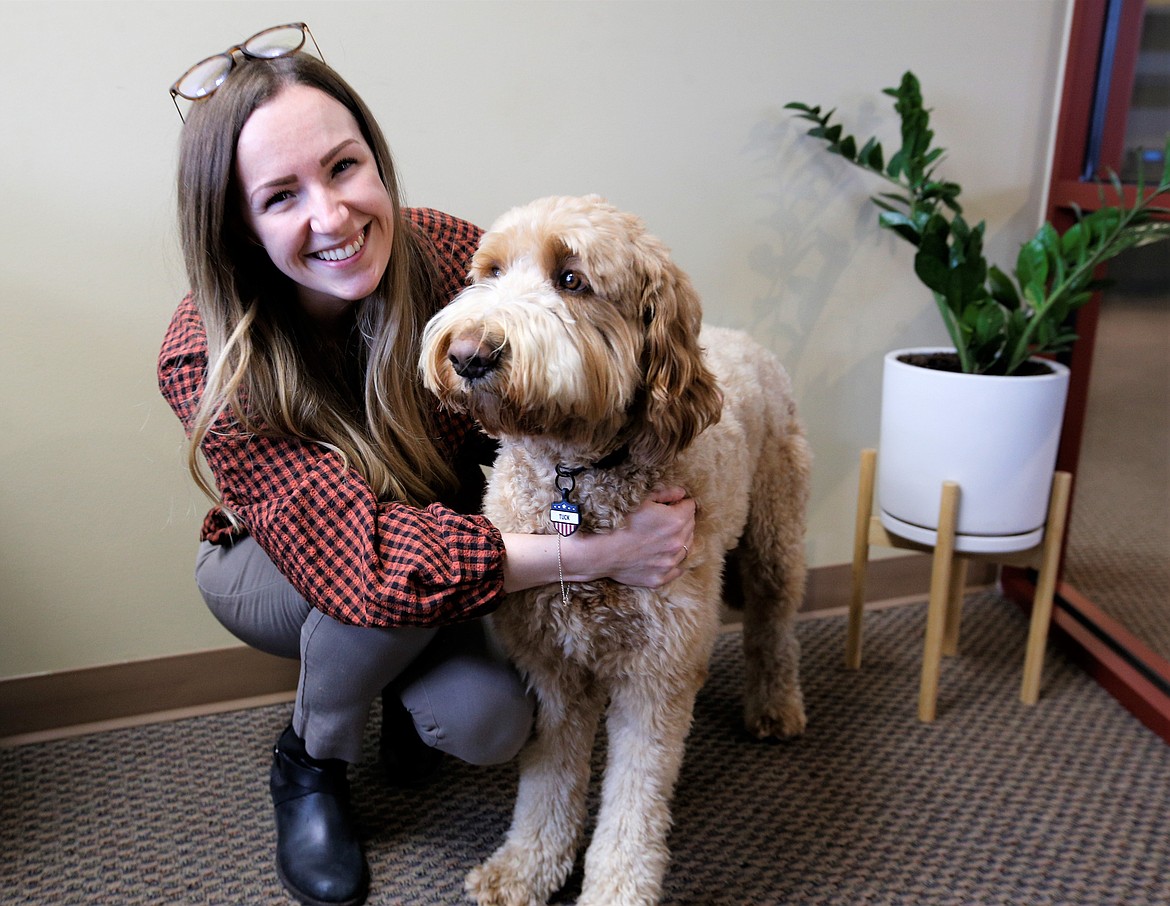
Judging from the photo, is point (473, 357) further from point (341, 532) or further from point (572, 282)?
point (341, 532)

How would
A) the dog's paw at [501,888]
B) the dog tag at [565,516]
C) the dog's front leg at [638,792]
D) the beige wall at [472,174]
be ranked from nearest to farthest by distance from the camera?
the dog tag at [565,516], the dog's front leg at [638,792], the dog's paw at [501,888], the beige wall at [472,174]

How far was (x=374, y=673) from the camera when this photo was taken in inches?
57.3

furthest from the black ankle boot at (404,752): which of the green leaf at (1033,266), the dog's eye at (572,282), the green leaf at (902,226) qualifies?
the green leaf at (1033,266)

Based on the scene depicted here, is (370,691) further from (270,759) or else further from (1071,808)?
(1071,808)

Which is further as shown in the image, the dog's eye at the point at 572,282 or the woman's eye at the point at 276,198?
the woman's eye at the point at 276,198

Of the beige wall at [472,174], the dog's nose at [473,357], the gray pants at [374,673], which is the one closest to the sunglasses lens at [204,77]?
the beige wall at [472,174]

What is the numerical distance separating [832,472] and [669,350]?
1.36 metres

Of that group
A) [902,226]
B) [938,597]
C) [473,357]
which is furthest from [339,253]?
[938,597]

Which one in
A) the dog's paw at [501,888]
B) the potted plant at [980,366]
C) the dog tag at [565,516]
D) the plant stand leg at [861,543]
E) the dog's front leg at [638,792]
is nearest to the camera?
the dog tag at [565,516]

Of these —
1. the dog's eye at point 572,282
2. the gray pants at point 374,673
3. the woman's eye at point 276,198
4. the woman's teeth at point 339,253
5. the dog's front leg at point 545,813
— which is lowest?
the dog's front leg at point 545,813

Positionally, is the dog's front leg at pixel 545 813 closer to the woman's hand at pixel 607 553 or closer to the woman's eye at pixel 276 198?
the woman's hand at pixel 607 553

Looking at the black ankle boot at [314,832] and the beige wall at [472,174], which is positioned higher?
the beige wall at [472,174]

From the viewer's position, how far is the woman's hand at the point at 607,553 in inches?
51.3

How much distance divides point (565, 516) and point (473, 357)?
0.31 metres
